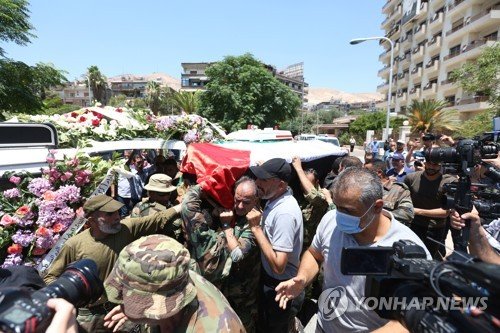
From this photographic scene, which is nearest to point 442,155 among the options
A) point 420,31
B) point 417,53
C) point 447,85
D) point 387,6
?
point 447,85

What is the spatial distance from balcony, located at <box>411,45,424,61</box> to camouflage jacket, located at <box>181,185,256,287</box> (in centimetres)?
4667

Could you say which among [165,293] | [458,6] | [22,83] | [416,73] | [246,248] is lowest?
[246,248]

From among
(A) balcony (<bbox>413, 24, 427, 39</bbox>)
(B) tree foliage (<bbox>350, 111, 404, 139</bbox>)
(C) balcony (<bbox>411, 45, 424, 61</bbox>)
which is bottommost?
(B) tree foliage (<bbox>350, 111, 404, 139</bbox>)

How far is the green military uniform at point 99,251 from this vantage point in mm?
2467

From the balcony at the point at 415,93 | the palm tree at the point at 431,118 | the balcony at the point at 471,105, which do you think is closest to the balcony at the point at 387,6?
the balcony at the point at 415,93

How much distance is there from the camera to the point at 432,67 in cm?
3919

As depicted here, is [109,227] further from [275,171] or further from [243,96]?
[243,96]

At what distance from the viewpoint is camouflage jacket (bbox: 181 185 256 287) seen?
242 cm

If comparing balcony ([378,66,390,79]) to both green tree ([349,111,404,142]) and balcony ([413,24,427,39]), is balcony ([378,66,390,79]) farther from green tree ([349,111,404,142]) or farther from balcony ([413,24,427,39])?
green tree ([349,111,404,142])

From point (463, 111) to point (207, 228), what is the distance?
3730 cm

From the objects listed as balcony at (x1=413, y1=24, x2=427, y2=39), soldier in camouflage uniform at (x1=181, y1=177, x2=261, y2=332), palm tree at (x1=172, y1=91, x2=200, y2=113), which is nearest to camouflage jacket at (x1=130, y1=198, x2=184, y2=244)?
soldier in camouflage uniform at (x1=181, y1=177, x2=261, y2=332)

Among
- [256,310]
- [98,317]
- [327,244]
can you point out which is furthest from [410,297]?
[98,317]

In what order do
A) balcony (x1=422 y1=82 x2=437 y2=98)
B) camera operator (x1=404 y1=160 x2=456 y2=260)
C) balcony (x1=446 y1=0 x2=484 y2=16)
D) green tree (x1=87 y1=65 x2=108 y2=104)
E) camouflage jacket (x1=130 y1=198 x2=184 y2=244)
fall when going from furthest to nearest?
green tree (x1=87 y1=65 x2=108 y2=104), balcony (x1=422 y1=82 x2=437 y2=98), balcony (x1=446 y1=0 x2=484 y2=16), camera operator (x1=404 y1=160 x2=456 y2=260), camouflage jacket (x1=130 y1=198 x2=184 y2=244)

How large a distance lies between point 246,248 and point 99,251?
3.71ft
